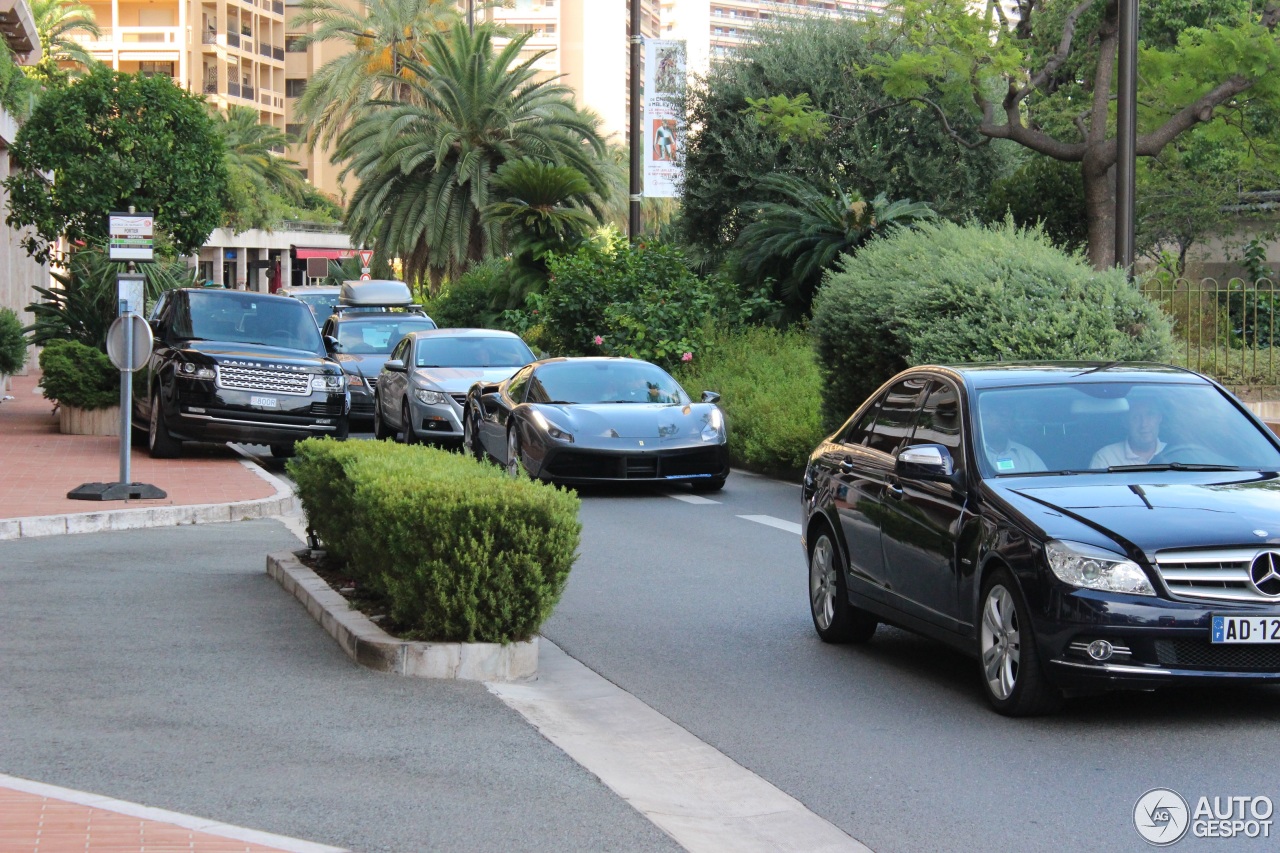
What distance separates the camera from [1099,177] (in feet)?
77.4

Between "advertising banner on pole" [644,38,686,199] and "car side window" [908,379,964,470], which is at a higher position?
"advertising banner on pole" [644,38,686,199]

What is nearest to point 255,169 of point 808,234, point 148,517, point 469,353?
point 808,234

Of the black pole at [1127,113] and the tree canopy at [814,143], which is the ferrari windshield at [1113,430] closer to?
the black pole at [1127,113]

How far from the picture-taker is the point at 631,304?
25203 mm

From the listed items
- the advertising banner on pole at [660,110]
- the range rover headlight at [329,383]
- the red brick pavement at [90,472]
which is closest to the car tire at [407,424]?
the range rover headlight at [329,383]

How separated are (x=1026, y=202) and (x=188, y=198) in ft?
45.1

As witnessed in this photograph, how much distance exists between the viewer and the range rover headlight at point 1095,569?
6477 millimetres

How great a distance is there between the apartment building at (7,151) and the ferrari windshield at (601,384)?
14.9m

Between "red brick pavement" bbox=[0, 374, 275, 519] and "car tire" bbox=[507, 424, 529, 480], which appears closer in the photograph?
"red brick pavement" bbox=[0, 374, 275, 519]

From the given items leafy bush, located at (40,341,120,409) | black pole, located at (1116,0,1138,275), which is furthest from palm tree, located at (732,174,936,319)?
leafy bush, located at (40,341,120,409)

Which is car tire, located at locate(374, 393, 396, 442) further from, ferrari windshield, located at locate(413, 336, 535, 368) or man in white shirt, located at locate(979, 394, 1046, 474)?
man in white shirt, located at locate(979, 394, 1046, 474)

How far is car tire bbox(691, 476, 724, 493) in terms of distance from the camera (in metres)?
16.7

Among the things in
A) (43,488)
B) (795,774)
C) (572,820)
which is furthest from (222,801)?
(43,488)

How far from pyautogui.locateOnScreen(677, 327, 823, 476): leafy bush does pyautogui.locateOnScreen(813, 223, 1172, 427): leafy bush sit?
1.38m
